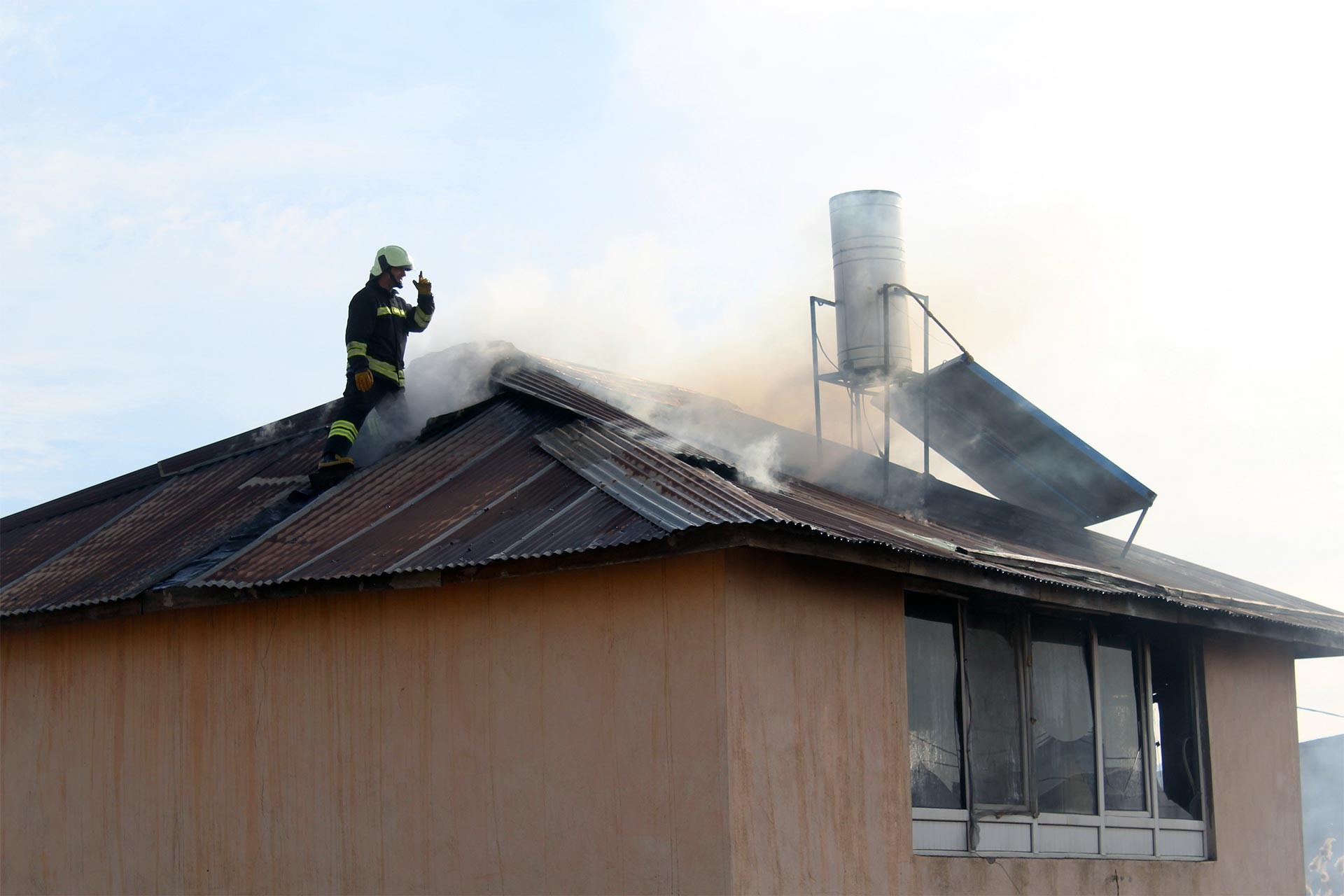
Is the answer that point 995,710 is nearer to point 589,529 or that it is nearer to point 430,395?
point 589,529

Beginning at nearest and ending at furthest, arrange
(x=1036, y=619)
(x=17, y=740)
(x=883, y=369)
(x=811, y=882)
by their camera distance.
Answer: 1. (x=811, y=882)
2. (x=1036, y=619)
3. (x=17, y=740)
4. (x=883, y=369)

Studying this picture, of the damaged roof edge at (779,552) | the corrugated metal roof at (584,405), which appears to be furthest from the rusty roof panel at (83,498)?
the corrugated metal roof at (584,405)

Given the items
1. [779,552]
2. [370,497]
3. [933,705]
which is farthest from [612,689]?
[370,497]

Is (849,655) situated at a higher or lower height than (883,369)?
lower

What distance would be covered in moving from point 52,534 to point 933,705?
9.06 meters

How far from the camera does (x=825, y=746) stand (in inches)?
311

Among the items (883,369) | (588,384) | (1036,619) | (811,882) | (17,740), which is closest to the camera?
(811,882)

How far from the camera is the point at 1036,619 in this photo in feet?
32.8

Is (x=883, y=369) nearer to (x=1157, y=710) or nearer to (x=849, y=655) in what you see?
(x=1157, y=710)

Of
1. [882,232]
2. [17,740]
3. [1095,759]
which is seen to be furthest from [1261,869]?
[17,740]

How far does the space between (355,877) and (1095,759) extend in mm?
5401

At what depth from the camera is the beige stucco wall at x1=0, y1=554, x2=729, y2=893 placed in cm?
753

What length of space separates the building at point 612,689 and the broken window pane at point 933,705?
30mm

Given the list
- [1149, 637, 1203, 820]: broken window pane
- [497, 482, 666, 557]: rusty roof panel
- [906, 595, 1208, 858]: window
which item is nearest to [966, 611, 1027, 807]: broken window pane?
[906, 595, 1208, 858]: window
